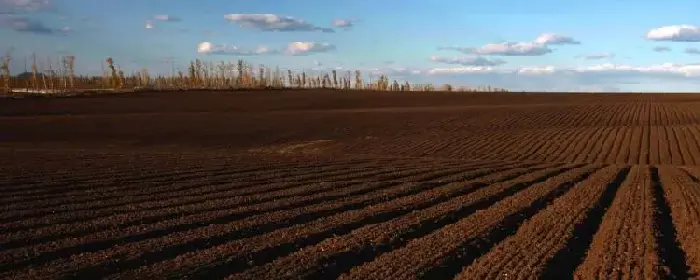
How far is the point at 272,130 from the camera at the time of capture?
37062mm

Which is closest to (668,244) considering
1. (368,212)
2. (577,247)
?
(577,247)

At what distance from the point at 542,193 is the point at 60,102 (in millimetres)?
49730

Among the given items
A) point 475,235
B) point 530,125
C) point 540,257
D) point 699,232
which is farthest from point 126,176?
point 530,125

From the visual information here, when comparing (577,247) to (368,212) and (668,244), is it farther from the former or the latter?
(368,212)

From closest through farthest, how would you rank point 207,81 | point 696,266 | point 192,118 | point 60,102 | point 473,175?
point 696,266, point 473,175, point 192,118, point 60,102, point 207,81

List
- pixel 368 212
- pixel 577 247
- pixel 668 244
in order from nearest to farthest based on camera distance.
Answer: pixel 577 247, pixel 668 244, pixel 368 212

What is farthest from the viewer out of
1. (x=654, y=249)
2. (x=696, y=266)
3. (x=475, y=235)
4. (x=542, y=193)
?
(x=542, y=193)

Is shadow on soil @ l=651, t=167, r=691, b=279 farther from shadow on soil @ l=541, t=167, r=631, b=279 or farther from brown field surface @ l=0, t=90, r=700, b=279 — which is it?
shadow on soil @ l=541, t=167, r=631, b=279

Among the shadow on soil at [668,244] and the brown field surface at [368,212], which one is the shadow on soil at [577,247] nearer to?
the brown field surface at [368,212]

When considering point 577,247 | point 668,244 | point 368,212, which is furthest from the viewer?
point 368,212

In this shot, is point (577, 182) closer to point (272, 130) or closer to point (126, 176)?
point (126, 176)

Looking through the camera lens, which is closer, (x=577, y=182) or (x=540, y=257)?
(x=540, y=257)

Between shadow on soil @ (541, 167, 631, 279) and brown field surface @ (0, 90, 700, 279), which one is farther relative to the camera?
brown field surface @ (0, 90, 700, 279)

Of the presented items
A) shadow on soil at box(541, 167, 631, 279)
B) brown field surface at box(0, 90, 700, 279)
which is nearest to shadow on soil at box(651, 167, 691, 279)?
brown field surface at box(0, 90, 700, 279)
